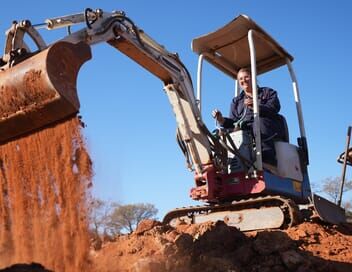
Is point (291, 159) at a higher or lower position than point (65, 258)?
higher

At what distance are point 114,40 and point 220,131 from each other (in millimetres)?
2090

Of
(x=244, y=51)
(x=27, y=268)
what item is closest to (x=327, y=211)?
(x=244, y=51)

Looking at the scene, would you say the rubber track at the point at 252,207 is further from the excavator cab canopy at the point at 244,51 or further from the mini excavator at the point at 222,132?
the excavator cab canopy at the point at 244,51

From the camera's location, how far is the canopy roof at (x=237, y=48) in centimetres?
798

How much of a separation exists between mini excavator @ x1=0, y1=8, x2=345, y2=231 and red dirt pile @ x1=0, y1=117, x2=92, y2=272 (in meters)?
0.22

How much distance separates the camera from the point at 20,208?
16.8 feet

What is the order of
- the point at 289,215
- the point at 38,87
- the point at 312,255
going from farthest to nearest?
the point at 289,215 < the point at 312,255 < the point at 38,87

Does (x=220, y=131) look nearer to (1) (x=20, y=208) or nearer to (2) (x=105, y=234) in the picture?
(2) (x=105, y=234)

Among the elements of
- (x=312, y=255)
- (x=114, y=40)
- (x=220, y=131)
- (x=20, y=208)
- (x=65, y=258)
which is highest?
(x=114, y=40)

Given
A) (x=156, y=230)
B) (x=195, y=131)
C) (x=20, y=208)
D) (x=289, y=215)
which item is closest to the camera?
(x=20, y=208)

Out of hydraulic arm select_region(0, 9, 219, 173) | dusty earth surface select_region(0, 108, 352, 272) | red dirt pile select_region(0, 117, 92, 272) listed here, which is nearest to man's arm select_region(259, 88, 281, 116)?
hydraulic arm select_region(0, 9, 219, 173)

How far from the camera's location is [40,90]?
4805 mm

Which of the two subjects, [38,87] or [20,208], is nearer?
[38,87]

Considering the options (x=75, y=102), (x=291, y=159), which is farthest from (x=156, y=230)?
(x=291, y=159)
